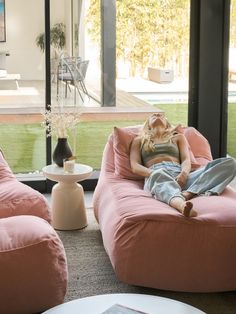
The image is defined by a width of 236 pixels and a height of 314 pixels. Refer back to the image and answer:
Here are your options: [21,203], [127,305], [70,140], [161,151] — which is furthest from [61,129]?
[127,305]

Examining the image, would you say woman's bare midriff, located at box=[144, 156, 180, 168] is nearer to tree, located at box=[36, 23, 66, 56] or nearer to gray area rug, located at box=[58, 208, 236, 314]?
gray area rug, located at box=[58, 208, 236, 314]

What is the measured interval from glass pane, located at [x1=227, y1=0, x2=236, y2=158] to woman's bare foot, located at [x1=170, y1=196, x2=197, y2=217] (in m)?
2.44

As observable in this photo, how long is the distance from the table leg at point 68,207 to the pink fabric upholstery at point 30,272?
1329 millimetres

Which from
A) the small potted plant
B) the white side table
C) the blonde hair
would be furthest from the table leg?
the blonde hair

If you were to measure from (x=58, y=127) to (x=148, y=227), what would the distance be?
157 cm

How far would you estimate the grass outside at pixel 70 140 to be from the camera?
5.28 meters

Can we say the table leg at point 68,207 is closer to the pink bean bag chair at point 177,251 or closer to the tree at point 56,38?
the pink bean bag chair at point 177,251

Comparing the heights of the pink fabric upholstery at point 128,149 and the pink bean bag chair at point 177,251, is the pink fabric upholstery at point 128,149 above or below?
above

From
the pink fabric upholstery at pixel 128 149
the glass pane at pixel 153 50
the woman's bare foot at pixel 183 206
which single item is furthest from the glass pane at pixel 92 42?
the woman's bare foot at pixel 183 206

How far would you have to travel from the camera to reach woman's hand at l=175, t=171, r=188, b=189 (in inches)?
141

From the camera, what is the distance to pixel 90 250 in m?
3.61

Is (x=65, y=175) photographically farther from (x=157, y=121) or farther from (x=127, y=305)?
(x=127, y=305)

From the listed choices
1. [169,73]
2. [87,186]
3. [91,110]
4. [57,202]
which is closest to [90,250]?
[57,202]

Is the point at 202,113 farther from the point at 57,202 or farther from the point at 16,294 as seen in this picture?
the point at 16,294
